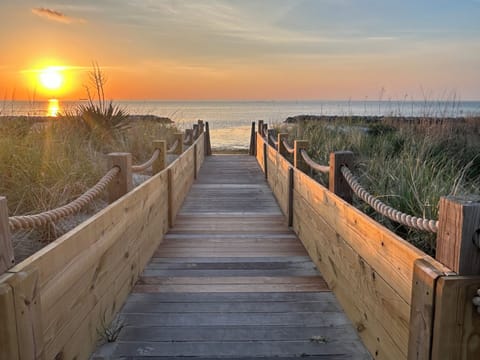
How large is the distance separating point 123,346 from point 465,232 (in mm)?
1877

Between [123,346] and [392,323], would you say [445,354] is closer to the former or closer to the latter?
[392,323]

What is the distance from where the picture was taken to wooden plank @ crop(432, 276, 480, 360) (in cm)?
152

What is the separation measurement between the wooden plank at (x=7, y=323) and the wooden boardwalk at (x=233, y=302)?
94 centimetres

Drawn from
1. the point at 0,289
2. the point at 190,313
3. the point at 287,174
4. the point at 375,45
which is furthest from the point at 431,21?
the point at 0,289

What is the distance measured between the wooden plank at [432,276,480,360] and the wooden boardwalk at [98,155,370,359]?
2.59ft

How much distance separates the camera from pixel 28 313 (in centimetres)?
150

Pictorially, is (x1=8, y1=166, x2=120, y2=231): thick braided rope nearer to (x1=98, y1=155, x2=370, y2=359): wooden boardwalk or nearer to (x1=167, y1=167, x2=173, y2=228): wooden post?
(x1=98, y1=155, x2=370, y2=359): wooden boardwalk

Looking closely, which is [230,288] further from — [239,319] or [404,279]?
[404,279]

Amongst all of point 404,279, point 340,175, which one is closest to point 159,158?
point 340,175

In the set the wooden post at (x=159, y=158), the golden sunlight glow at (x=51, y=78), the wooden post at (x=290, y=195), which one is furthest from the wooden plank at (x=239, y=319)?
the golden sunlight glow at (x=51, y=78)

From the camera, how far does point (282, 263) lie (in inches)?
148

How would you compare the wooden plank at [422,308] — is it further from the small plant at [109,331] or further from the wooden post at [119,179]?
the wooden post at [119,179]

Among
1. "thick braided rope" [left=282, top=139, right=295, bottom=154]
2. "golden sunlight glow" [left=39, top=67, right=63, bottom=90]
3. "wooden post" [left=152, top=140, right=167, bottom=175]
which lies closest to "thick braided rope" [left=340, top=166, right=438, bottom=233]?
"wooden post" [left=152, top=140, right=167, bottom=175]

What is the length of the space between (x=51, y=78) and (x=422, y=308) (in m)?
7.19
